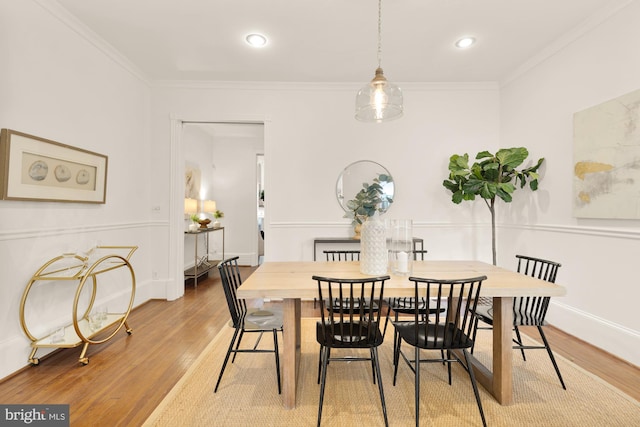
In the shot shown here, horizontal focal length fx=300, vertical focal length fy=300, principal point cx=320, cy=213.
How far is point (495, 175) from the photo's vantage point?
328 cm

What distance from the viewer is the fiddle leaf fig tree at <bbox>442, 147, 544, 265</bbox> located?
3.18 meters

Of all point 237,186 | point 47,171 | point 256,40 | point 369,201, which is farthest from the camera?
point 237,186

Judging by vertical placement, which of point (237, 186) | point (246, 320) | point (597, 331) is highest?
point (237, 186)

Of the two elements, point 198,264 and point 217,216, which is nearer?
point 198,264

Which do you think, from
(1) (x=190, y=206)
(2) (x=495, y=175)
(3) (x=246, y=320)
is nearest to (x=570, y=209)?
(2) (x=495, y=175)

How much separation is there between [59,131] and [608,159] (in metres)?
4.57

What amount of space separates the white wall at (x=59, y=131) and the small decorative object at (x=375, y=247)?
248cm

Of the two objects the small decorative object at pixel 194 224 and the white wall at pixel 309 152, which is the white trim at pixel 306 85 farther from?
Result: the small decorative object at pixel 194 224

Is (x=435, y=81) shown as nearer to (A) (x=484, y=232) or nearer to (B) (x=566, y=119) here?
(B) (x=566, y=119)

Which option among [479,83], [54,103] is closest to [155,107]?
[54,103]

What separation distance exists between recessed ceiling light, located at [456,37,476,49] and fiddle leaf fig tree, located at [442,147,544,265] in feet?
3.66

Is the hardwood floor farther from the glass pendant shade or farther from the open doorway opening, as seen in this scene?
the open doorway opening

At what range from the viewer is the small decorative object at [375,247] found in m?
1.92

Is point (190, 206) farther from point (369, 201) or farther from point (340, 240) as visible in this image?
point (369, 201)
